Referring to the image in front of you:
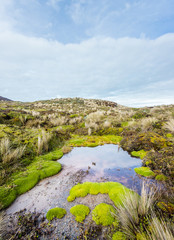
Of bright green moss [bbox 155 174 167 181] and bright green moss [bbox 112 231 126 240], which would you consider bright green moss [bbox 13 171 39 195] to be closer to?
bright green moss [bbox 112 231 126 240]

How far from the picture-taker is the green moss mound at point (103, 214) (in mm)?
2344

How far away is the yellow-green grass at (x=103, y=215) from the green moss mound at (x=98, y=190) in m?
0.36

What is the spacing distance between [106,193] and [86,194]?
612 millimetres

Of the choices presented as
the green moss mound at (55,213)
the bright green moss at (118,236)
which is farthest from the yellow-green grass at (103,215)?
the green moss mound at (55,213)

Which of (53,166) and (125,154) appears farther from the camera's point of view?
(125,154)

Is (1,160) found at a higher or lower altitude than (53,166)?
higher

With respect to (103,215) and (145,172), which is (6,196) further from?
(145,172)

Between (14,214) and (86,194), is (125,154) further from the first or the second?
(14,214)

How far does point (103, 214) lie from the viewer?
8.19ft

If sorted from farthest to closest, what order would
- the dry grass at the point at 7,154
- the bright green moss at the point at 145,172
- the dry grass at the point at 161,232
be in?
the dry grass at the point at 7,154
the bright green moss at the point at 145,172
the dry grass at the point at 161,232

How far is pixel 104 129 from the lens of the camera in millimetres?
10688

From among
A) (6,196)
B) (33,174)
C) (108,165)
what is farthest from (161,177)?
(6,196)

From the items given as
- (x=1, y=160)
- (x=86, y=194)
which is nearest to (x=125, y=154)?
(x=86, y=194)

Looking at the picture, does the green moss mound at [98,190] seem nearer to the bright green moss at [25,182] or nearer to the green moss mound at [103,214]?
the green moss mound at [103,214]
